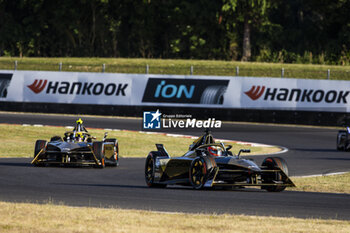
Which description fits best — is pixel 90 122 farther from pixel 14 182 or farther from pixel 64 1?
pixel 64 1

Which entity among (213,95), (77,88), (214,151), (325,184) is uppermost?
(77,88)

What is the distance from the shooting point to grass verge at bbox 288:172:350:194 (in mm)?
14312

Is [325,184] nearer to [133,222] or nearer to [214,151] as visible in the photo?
[214,151]

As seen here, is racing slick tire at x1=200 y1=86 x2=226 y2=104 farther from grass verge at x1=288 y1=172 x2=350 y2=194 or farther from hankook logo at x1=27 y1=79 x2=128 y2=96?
grass verge at x1=288 y1=172 x2=350 y2=194

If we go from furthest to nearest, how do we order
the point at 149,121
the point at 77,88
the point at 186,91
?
the point at 77,88 < the point at 186,91 < the point at 149,121

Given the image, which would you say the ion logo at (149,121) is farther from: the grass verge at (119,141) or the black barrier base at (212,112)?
the black barrier base at (212,112)

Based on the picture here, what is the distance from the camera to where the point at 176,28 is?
2271 inches

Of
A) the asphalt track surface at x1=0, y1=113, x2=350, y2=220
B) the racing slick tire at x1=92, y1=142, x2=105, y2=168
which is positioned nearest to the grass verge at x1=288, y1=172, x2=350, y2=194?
the asphalt track surface at x1=0, y1=113, x2=350, y2=220

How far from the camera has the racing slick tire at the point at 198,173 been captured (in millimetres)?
13002

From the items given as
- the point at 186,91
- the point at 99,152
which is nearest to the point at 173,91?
the point at 186,91

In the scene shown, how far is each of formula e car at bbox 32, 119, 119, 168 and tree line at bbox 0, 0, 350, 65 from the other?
32.8 m

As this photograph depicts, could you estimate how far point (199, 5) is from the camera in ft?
178

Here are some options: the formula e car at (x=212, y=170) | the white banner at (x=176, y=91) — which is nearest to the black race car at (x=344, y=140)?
the white banner at (x=176, y=91)

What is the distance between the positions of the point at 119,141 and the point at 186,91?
6.97 metres
